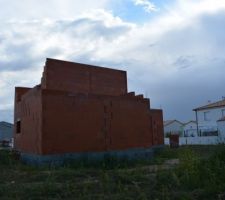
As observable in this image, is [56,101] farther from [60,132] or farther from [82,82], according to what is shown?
[82,82]

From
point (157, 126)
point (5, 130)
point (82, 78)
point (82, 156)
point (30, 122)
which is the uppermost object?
point (82, 78)

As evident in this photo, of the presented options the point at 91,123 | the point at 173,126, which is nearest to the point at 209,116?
the point at 173,126

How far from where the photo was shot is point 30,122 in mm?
21625

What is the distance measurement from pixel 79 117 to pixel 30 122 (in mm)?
3705

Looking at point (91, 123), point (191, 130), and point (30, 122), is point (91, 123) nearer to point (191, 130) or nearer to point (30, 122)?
point (30, 122)

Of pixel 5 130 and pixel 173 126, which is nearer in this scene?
pixel 5 130

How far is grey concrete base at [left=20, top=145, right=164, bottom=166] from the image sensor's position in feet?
60.2

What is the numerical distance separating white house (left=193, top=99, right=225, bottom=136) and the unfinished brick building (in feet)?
89.9

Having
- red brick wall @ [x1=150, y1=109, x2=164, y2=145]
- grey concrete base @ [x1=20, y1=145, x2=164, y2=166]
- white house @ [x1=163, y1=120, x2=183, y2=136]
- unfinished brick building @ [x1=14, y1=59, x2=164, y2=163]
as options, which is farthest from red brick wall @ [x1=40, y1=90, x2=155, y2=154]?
white house @ [x1=163, y1=120, x2=183, y2=136]

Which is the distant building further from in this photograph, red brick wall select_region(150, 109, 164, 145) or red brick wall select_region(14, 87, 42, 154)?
red brick wall select_region(14, 87, 42, 154)

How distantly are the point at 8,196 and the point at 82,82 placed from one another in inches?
567

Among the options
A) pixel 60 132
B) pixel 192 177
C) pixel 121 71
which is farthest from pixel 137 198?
pixel 121 71

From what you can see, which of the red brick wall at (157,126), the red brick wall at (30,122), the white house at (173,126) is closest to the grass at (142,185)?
the red brick wall at (30,122)

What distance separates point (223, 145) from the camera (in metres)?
13.5
